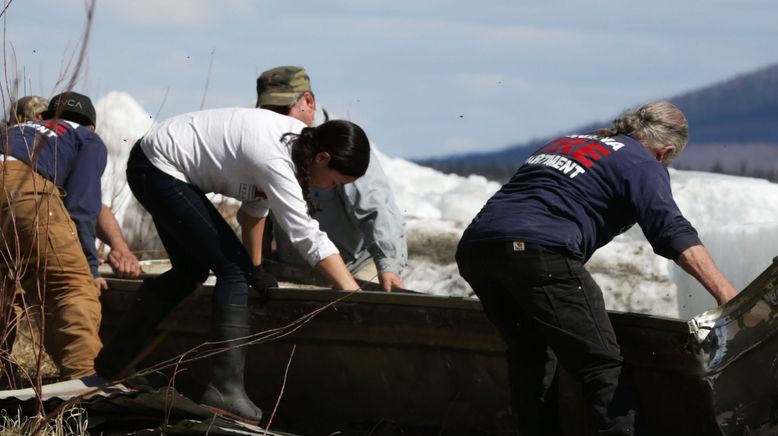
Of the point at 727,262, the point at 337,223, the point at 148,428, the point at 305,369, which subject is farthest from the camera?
the point at 727,262

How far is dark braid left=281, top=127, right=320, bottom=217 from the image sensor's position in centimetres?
475

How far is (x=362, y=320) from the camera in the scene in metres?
5.10

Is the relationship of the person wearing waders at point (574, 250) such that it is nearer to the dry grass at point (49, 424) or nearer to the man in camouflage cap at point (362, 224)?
the dry grass at point (49, 424)

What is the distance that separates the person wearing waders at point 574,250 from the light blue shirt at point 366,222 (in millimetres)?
2225

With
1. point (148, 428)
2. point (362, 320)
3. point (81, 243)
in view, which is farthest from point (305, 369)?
point (81, 243)

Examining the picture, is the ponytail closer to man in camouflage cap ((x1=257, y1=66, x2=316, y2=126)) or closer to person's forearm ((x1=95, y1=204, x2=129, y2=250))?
man in camouflage cap ((x1=257, y1=66, x2=316, y2=126))

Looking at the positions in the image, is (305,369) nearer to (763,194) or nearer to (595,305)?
(595,305)

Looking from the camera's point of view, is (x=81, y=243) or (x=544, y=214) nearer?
(x=544, y=214)

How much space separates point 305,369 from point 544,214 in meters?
1.57

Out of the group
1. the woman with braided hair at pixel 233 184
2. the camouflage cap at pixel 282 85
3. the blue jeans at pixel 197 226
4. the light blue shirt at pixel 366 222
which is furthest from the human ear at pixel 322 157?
the light blue shirt at pixel 366 222

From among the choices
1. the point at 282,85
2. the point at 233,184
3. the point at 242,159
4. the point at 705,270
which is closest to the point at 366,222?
the point at 282,85

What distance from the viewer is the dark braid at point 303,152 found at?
4.75 meters

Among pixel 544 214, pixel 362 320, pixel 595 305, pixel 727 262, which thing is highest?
pixel 544 214

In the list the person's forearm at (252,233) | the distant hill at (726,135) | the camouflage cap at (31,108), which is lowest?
the distant hill at (726,135)
